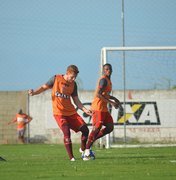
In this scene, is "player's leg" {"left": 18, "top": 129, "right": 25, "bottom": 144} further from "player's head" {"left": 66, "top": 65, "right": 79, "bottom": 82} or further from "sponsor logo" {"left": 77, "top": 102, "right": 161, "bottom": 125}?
"player's head" {"left": 66, "top": 65, "right": 79, "bottom": 82}

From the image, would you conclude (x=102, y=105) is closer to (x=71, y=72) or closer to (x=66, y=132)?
(x=66, y=132)

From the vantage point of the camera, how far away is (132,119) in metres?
31.5

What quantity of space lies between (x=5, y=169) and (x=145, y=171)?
8.80ft

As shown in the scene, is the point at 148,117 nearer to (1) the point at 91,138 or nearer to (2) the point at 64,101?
(1) the point at 91,138

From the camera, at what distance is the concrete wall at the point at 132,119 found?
3147 cm

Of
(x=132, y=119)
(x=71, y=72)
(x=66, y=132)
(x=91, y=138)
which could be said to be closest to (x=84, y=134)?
(x=66, y=132)

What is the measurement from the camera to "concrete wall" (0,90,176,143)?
103 feet

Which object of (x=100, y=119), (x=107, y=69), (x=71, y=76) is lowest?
(x=100, y=119)

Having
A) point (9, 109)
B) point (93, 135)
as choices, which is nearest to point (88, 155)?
point (93, 135)

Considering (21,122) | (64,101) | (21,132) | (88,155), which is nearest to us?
(64,101)

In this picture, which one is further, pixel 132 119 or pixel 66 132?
pixel 132 119

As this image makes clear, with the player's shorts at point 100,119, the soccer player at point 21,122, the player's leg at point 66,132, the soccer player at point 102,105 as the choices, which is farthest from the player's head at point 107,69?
the soccer player at point 21,122

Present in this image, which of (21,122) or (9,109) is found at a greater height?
(9,109)

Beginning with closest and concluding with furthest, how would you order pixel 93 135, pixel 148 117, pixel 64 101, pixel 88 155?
1. pixel 64 101
2. pixel 88 155
3. pixel 93 135
4. pixel 148 117
